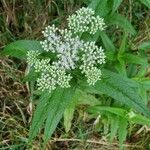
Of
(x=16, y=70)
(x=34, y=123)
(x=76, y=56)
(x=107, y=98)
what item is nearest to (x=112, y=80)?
(x=76, y=56)

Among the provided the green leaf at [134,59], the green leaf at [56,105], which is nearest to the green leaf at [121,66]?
the green leaf at [134,59]

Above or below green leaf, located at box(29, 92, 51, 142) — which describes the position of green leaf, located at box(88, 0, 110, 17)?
above

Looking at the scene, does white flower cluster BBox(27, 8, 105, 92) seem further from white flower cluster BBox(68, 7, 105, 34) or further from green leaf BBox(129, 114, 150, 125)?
green leaf BBox(129, 114, 150, 125)

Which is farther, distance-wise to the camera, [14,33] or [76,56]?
[14,33]

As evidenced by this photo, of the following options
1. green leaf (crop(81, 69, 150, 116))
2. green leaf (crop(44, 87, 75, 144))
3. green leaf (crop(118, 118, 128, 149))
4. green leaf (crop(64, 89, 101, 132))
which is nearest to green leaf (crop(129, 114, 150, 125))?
green leaf (crop(118, 118, 128, 149))

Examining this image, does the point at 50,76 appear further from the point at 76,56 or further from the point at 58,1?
the point at 58,1

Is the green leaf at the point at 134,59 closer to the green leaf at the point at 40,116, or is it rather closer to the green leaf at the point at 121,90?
the green leaf at the point at 121,90

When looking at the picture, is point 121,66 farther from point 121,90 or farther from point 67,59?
point 67,59
